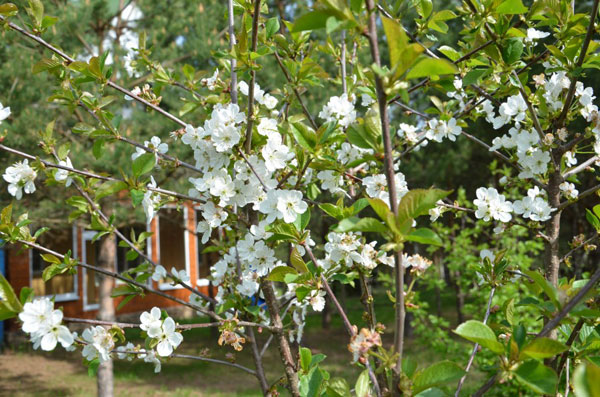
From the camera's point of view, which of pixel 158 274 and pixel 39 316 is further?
pixel 158 274

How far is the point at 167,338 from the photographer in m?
1.23

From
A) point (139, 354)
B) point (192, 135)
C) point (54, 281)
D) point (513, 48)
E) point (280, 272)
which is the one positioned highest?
point (513, 48)

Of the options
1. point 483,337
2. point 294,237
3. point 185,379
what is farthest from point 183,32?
point 483,337

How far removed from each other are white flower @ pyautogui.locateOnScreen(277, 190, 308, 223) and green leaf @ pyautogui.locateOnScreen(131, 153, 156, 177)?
0.36 m

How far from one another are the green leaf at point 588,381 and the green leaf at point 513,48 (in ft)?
3.13

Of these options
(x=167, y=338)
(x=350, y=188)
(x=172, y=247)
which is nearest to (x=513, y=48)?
(x=350, y=188)

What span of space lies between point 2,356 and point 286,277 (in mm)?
9538

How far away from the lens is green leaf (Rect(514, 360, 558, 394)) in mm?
736

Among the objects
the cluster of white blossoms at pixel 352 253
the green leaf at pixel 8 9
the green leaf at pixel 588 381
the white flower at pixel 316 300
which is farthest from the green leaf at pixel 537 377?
the green leaf at pixel 8 9

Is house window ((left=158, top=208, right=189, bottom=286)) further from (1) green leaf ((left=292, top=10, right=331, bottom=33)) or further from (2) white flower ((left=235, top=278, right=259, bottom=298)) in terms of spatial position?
(1) green leaf ((left=292, top=10, right=331, bottom=33))

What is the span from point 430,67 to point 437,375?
0.49m

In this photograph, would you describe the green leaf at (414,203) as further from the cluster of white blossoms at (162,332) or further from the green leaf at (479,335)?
the cluster of white blossoms at (162,332)

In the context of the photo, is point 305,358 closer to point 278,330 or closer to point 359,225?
point 278,330

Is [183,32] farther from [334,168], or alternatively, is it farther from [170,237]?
[170,237]
